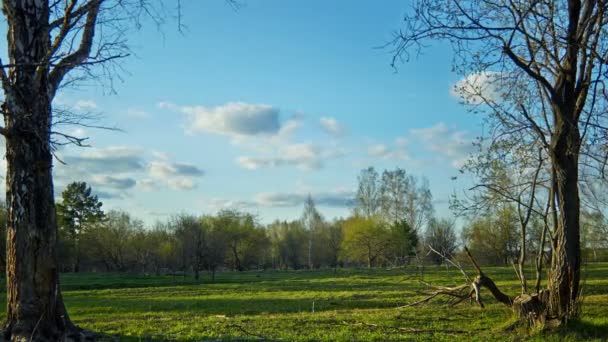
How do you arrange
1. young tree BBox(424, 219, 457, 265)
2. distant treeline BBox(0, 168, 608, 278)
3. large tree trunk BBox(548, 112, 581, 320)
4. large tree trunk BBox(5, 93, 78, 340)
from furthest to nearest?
distant treeline BBox(0, 168, 608, 278) < young tree BBox(424, 219, 457, 265) < large tree trunk BBox(548, 112, 581, 320) < large tree trunk BBox(5, 93, 78, 340)

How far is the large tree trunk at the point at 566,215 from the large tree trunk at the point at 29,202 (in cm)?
993

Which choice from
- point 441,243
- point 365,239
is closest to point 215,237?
point 365,239

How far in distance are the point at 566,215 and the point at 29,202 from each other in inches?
429

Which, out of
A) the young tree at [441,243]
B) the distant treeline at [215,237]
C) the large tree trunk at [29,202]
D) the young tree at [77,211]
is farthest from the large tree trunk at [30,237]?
the young tree at [77,211]

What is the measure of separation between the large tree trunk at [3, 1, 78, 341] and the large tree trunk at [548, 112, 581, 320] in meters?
9.93

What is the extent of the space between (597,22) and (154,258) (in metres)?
78.2

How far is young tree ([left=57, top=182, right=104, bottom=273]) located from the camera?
249 feet

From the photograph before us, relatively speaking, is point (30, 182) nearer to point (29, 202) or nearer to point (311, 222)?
Answer: point (29, 202)

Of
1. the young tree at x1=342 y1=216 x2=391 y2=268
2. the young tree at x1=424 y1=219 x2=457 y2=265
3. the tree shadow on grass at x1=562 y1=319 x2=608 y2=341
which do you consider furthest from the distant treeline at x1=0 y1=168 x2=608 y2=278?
the tree shadow on grass at x1=562 y1=319 x2=608 y2=341

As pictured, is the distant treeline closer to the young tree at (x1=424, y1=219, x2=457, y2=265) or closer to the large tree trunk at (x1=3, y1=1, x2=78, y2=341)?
the young tree at (x1=424, y1=219, x2=457, y2=265)

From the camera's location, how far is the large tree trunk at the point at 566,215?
10.8 m

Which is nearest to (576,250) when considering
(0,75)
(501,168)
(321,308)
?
(501,168)

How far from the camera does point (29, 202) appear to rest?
29.1ft

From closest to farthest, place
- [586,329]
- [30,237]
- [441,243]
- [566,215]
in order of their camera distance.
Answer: [30,237] → [586,329] → [566,215] → [441,243]
